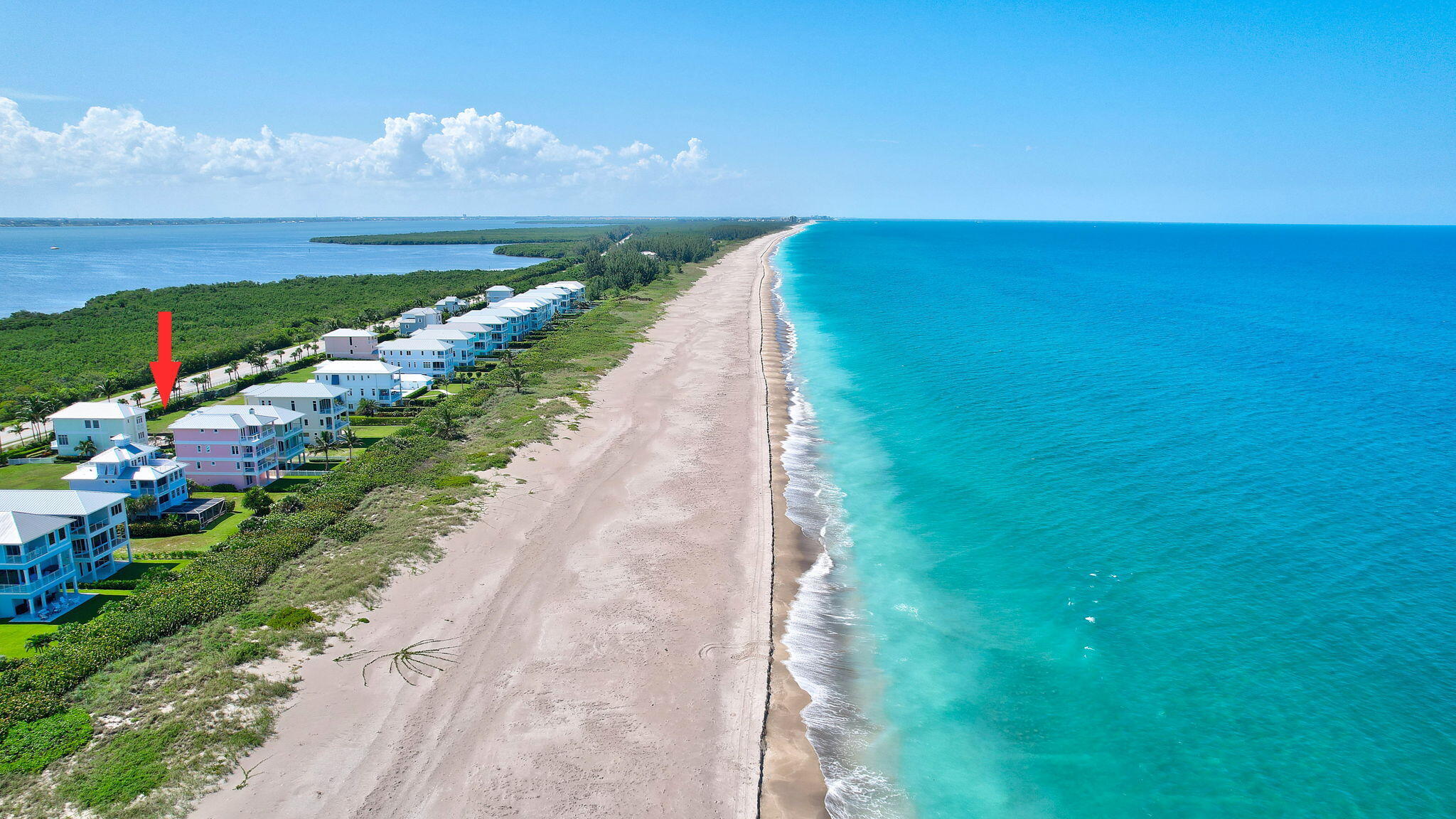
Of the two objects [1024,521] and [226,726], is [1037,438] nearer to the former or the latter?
[1024,521]

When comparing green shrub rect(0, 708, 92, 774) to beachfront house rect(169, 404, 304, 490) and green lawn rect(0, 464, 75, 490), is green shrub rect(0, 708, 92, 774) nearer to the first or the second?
beachfront house rect(169, 404, 304, 490)

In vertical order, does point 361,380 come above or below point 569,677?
above

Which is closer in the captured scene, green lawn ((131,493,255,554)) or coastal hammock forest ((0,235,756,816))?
coastal hammock forest ((0,235,756,816))

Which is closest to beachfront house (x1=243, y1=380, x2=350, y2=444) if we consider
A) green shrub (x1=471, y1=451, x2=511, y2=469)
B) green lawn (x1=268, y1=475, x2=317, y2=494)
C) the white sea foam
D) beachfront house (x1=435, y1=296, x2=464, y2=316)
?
green lawn (x1=268, y1=475, x2=317, y2=494)

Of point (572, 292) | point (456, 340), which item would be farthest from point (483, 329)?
point (572, 292)

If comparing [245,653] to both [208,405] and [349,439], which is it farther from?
[208,405]

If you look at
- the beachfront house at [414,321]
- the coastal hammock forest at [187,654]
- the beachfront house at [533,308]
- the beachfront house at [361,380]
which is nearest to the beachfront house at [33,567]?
the coastal hammock forest at [187,654]
